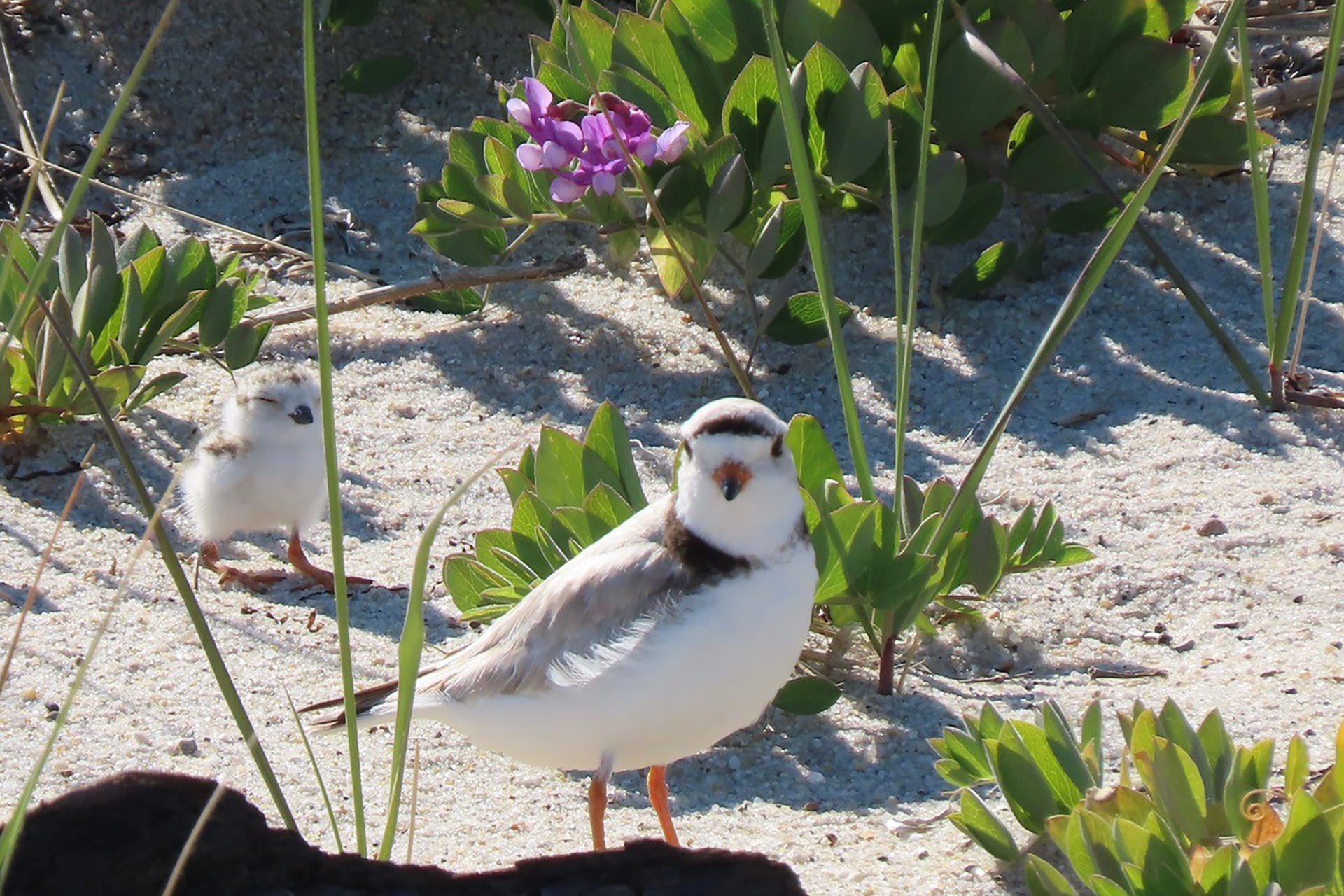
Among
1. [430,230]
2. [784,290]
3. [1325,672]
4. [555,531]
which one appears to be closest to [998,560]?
[1325,672]

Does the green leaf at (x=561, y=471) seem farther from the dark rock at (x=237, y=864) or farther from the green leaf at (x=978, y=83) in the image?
the green leaf at (x=978, y=83)

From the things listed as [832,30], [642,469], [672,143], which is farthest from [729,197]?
[642,469]

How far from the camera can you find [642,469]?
4.17 meters

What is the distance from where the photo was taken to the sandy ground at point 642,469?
297cm

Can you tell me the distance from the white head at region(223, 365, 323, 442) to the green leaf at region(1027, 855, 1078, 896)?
Answer: 2.59 m

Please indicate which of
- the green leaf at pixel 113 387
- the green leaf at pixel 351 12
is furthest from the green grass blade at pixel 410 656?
the green leaf at pixel 351 12

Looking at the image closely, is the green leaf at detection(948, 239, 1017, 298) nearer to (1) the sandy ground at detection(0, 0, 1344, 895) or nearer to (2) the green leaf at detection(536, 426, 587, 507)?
(1) the sandy ground at detection(0, 0, 1344, 895)

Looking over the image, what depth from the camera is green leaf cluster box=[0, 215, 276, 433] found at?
4.03 meters

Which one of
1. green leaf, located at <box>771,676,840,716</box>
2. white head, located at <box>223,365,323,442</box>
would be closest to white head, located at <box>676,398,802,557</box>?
green leaf, located at <box>771,676,840,716</box>

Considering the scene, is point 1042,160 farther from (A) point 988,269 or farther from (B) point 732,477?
(B) point 732,477

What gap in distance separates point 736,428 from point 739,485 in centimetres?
11

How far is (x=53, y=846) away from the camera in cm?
184

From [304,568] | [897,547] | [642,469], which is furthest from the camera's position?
[642,469]

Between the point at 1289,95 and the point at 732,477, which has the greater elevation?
the point at 1289,95
